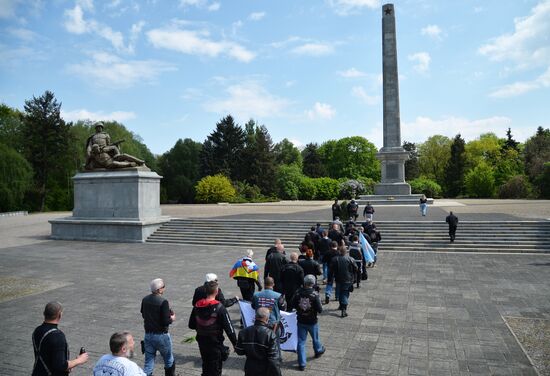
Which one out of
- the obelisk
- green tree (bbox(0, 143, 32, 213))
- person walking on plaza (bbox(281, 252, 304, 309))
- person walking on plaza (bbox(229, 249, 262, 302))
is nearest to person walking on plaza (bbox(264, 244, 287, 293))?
person walking on plaza (bbox(229, 249, 262, 302))

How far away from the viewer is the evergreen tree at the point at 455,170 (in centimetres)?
6488

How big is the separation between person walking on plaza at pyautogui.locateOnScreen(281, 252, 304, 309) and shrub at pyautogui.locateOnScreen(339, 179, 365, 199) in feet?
157

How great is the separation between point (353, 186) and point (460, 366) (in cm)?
5203

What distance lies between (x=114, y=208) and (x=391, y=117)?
82.7ft

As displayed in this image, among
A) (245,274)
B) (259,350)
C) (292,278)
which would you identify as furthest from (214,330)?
(245,274)

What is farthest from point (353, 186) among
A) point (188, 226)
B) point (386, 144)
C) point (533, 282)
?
point (533, 282)

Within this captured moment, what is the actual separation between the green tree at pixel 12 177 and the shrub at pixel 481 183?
57.3 meters

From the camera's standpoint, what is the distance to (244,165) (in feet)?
208

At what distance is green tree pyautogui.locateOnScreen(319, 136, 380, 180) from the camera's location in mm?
76062

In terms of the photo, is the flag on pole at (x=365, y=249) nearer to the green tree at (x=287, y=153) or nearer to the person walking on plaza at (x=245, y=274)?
the person walking on plaza at (x=245, y=274)

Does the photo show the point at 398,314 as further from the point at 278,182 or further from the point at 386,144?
the point at 278,182

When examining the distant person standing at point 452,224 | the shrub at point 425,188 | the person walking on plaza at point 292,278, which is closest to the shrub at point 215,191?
the shrub at point 425,188

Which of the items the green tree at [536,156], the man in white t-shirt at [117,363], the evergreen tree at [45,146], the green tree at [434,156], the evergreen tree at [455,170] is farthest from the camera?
the green tree at [434,156]

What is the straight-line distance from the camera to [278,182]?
63500 mm
